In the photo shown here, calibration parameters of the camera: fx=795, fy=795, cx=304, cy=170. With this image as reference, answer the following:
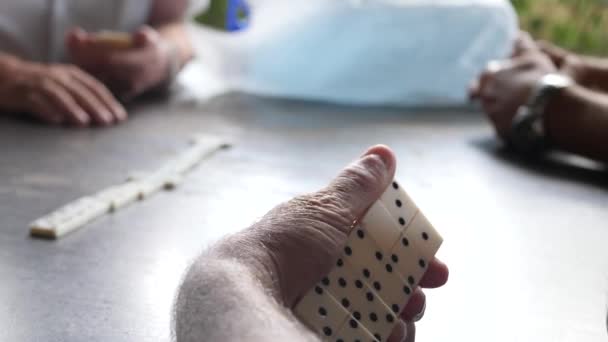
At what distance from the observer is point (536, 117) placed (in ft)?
3.79

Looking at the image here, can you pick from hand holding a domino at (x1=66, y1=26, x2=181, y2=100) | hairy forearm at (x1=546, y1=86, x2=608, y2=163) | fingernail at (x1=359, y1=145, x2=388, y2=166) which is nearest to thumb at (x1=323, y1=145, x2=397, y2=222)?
fingernail at (x1=359, y1=145, x2=388, y2=166)

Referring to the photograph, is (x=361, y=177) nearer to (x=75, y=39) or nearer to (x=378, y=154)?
(x=378, y=154)

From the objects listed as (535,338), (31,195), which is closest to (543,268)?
(535,338)

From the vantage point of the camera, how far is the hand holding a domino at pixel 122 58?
1333 mm

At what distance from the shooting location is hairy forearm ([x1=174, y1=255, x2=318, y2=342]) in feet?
1.27

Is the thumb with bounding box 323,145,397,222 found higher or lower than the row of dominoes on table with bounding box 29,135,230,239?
higher

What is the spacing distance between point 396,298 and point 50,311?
0.83 ft

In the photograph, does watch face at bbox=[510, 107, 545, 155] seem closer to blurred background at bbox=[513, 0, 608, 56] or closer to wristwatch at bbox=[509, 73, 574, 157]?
wristwatch at bbox=[509, 73, 574, 157]

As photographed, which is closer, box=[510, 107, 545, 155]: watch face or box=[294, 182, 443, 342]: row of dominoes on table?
box=[294, 182, 443, 342]: row of dominoes on table

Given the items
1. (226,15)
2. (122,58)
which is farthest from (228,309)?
(226,15)

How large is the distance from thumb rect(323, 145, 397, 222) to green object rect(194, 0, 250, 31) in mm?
1071

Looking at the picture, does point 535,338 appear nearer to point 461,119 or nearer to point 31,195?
point 31,195

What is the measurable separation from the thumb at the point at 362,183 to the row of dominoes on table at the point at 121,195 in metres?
0.33

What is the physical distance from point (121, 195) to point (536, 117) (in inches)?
24.8
